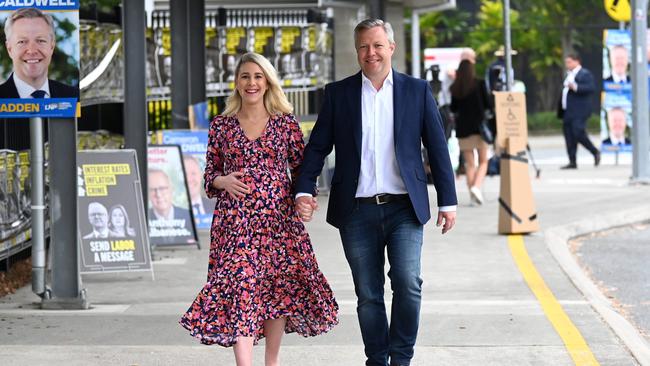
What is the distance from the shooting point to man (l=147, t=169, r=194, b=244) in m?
13.1

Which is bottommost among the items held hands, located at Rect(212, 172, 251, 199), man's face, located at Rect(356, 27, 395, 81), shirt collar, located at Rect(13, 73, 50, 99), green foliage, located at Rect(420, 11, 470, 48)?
A: held hands, located at Rect(212, 172, 251, 199)

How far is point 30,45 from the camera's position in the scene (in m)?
9.23

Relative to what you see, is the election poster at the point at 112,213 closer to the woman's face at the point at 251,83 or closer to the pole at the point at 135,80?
the pole at the point at 135,80

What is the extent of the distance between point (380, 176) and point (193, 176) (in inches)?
277

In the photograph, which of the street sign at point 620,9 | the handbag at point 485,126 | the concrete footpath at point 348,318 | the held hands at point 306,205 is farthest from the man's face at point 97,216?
the street sign at point 620,9

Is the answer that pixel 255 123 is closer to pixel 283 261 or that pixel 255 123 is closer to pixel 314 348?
pixel 283 261

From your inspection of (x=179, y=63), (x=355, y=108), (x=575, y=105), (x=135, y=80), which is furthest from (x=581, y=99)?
(x=355, y=108)

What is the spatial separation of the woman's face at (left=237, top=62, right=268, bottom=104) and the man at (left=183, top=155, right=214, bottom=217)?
265 inches

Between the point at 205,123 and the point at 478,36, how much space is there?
29533 millimetres

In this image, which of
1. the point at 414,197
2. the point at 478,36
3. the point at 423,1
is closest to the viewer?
the point at 414,197

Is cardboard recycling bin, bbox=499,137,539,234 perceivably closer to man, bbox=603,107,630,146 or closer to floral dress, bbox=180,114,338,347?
floral dress, bbox=180,114,338,347

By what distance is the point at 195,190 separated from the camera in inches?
554

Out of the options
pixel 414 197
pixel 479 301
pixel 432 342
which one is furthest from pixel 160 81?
pixel 414 197

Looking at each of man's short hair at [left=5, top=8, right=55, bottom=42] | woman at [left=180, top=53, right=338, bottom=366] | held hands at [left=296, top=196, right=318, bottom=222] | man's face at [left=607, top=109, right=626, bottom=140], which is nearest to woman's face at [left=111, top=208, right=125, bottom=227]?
man's short hair at [left=5, top=8, right=55, bottom=42]
